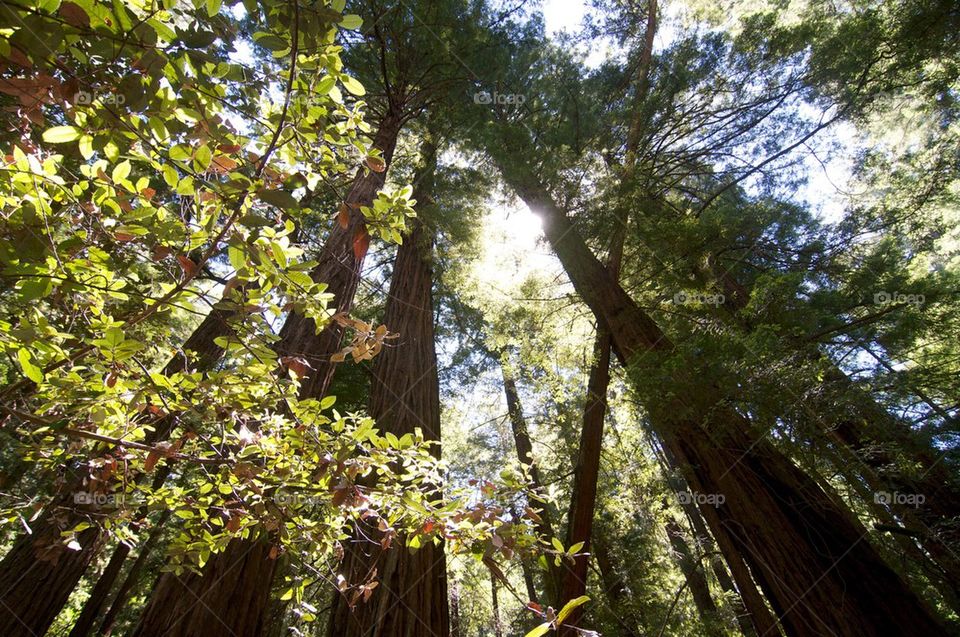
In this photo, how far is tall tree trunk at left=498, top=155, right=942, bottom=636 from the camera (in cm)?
227

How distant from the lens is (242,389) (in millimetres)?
1206

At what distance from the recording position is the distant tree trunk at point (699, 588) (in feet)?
16.1

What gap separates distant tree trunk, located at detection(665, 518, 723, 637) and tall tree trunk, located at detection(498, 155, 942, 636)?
1.15m

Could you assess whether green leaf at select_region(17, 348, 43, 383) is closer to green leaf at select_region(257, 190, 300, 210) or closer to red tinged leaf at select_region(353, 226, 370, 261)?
green leaf at select_region(257, 190, 300, 210)

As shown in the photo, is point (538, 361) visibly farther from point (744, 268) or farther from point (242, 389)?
point (242, 389)

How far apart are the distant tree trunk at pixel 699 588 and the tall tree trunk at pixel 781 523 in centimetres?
115

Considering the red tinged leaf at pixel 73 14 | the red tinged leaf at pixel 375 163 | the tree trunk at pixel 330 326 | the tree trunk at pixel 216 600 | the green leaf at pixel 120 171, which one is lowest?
the tree trunk at pixel 216 600

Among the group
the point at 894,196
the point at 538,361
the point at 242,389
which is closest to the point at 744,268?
the point at 894,196

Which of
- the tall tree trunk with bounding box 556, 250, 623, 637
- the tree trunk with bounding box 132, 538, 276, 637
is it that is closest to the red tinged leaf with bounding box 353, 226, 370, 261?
the tree trunk with bounding box 132, 538, 276, 637

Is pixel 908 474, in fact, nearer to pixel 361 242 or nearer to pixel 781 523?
pixel 781 523

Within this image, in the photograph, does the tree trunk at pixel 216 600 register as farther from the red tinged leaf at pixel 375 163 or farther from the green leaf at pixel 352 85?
the green leaf at pixel 352 85

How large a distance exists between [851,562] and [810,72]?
4991 mm

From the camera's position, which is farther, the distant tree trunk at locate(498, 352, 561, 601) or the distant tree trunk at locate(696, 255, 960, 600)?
the distant tree trunk at locate(498, 352, 561, 601)

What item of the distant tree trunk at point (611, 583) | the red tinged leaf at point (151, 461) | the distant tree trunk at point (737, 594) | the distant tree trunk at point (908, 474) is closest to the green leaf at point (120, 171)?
the red tinged leaf at point (151, 461)
